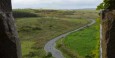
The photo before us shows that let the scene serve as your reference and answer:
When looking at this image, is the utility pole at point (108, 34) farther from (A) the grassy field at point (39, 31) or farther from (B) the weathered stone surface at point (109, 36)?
(A) the grassy field at point (39, 31)

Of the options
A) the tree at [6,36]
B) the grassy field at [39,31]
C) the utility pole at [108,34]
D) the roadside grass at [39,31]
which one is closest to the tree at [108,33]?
the utility pole at [108,34]

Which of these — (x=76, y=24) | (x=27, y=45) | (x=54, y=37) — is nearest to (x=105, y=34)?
(x=27, y=45)

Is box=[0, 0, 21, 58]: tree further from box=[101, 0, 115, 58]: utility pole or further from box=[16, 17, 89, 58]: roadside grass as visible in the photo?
box=[16, 17, 89, 58]: roadside grass

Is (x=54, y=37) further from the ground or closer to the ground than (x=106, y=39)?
closer to the ground

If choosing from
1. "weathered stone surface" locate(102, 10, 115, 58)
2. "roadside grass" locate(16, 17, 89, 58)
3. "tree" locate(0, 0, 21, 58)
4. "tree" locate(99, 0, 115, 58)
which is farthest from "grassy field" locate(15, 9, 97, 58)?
"tree" locate(0, 0, 21, 58)

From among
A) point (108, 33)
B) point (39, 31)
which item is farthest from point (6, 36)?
point (39, 31)

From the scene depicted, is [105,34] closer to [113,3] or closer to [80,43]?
[113,3]
